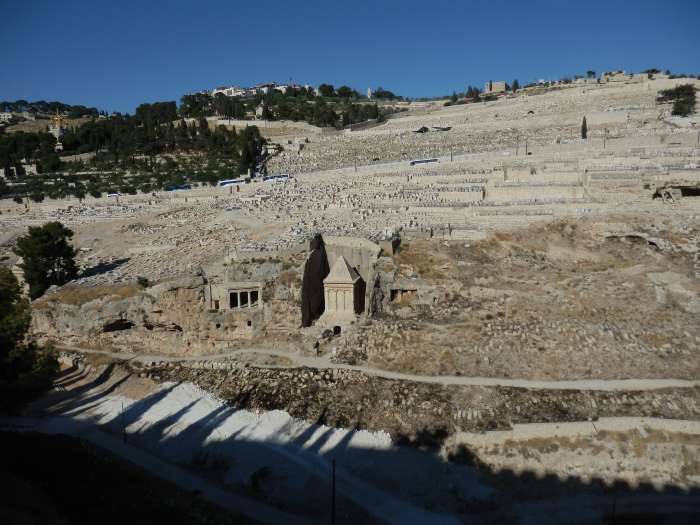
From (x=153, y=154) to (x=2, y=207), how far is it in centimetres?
1875

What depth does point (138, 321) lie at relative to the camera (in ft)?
68.3

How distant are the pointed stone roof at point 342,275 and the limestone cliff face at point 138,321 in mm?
4745

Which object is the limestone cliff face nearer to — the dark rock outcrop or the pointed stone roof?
the dark rock outcrop

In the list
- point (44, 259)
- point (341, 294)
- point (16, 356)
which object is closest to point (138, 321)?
point (16, 356)

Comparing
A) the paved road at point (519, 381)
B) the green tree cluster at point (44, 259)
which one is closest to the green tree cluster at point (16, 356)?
the paved road at point (519, 381)

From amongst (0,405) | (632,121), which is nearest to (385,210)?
(0,405)

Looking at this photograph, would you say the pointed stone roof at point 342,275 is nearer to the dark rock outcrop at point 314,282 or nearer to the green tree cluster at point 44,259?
the dark rock outcrop at point 314,282

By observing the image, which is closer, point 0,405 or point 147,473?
point 147,473

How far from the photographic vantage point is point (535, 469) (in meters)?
13.3

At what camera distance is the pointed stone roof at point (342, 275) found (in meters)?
20.1

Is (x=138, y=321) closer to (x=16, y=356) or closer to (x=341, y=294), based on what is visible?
(x=16, y=356)

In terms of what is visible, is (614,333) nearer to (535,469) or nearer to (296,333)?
(535,469)

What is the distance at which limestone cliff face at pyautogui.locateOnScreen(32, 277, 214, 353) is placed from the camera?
66.6 feet

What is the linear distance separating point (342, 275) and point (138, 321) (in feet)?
25.7
